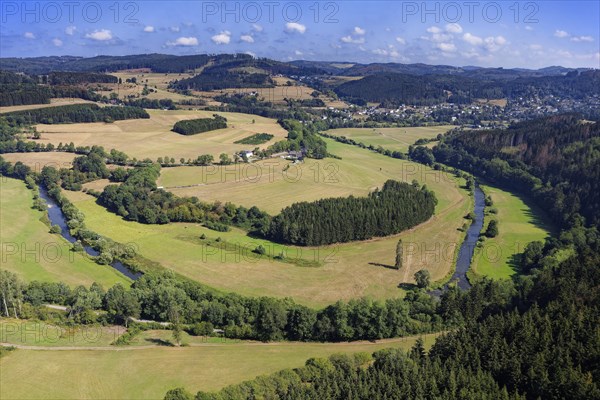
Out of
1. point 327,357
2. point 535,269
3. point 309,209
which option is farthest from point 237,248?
point 535,269

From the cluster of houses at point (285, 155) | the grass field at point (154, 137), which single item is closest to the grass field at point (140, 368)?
the cluster of houses at point (285, 155)

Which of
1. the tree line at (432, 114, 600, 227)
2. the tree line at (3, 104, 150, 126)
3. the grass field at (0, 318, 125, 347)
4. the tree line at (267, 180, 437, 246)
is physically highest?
the tree line at (3, 104, 150, 126)

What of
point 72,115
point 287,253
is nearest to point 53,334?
point 287,253

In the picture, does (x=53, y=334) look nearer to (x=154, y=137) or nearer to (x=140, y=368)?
(x=140, y=368)

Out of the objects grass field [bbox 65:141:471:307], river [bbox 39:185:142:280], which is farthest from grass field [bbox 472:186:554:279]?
river [bbox 39:185:142:280]

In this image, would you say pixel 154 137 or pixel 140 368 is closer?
pixel 140 368

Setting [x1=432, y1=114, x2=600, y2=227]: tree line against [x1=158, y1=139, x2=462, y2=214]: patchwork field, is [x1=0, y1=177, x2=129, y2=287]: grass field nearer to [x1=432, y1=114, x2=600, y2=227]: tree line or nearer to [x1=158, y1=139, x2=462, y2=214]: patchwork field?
[x1=158, y1=139, x2=462, y2=214]: patchwork field

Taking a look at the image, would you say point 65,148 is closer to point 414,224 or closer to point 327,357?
point 414,224

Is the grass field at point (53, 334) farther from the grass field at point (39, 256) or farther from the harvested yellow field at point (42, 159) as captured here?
the harvested yellow field at point (42, 159)
